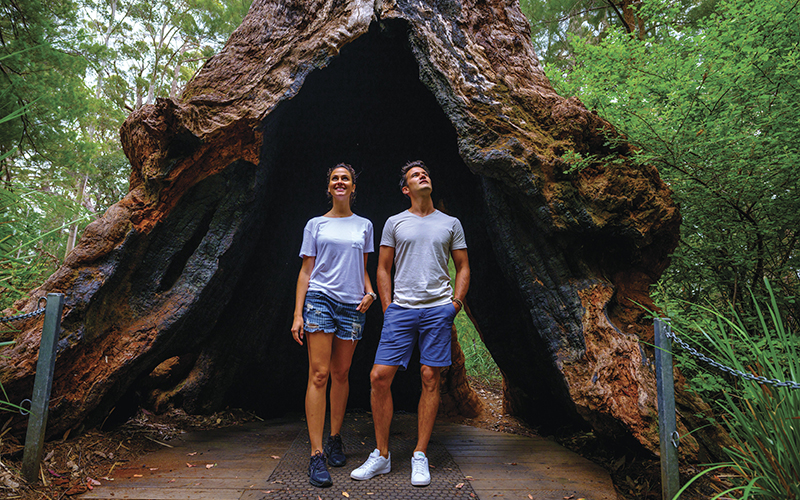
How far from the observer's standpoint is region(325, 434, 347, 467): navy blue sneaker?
8.96ft

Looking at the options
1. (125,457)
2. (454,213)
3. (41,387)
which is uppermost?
(454,213)

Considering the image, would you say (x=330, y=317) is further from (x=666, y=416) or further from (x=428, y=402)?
(x=666, y=416)

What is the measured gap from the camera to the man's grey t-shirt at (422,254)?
Answer: 2.73 m

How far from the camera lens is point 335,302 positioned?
2746 millimetres

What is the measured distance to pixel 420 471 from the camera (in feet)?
8.24

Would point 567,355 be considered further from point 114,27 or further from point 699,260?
point 114,27

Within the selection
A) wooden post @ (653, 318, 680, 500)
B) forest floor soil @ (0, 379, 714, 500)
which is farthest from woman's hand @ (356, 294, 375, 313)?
forest floor soil @ (0, 379, 714, 500)

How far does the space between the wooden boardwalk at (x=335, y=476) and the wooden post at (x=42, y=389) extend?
365 mm

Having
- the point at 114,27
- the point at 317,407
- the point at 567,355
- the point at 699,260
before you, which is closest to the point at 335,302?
the point at 317,407

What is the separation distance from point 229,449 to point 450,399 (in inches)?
100

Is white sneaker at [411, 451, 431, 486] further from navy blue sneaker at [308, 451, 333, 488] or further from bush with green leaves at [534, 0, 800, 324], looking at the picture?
bush with green leaves at [534, 0, 800, 324]

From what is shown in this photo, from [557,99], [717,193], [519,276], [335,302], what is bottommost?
[335,302]

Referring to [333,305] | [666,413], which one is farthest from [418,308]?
[666,413]

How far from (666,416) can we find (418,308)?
4.90 feet
